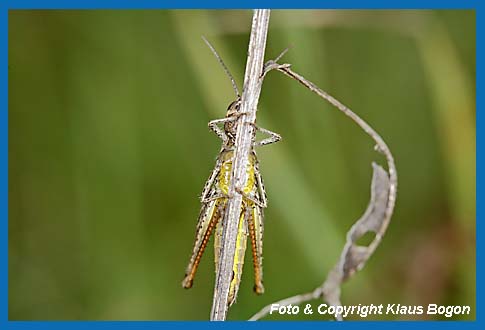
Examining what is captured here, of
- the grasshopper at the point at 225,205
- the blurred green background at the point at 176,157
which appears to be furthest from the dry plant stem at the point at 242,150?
the blurred green background at the point at 176,157

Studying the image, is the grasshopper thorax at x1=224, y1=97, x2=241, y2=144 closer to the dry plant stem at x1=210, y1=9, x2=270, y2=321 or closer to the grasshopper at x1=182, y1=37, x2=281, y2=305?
the grasshopper at x1=182, y1=37, x2=281, y2=305

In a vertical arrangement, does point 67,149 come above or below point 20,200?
above

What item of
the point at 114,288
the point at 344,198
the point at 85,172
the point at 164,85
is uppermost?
the point at 164,85

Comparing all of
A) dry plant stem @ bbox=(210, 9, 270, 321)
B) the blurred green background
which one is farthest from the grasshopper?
the blurred green background

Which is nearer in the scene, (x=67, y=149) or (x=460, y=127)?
(x=460, y=127)

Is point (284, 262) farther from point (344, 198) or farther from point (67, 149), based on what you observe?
point (67, 149)

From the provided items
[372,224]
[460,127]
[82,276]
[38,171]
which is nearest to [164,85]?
[38,171]

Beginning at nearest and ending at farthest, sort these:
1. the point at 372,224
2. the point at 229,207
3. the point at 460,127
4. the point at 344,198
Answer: the point at 372,224
the point at 229,207
the point at 460,127
the point at 344,198

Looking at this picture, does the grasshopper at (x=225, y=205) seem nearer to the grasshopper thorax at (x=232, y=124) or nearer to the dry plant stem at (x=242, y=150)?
the grasshopper thorax at (x=232, y=124)
